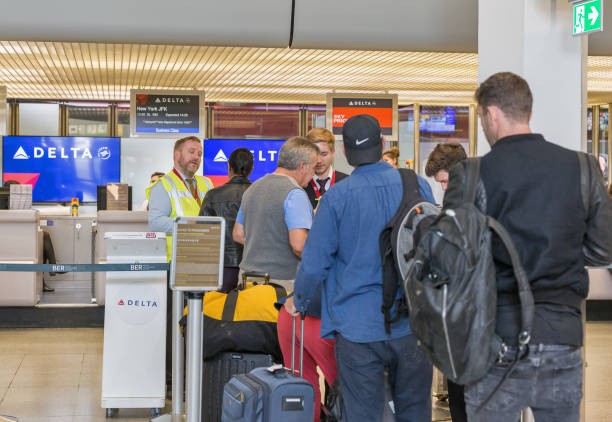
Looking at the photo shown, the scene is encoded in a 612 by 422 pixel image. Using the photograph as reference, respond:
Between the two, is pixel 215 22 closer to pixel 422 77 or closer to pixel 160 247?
pixel 160 247

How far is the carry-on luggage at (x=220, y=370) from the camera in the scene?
156 inches

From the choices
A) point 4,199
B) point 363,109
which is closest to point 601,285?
point 363,109

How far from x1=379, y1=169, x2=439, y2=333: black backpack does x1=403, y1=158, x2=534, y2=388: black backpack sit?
491 millimetres

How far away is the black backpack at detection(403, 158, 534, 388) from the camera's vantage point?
2.14 meters

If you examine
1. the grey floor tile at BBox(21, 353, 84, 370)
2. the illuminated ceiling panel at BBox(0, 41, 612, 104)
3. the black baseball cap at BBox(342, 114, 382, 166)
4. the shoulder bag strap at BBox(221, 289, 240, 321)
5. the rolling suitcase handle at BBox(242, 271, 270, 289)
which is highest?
the illuminated ceiling panel at BBox(0, 41, 612, 104)

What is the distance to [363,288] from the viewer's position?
111 inches

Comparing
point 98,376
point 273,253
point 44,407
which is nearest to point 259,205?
point 273,253

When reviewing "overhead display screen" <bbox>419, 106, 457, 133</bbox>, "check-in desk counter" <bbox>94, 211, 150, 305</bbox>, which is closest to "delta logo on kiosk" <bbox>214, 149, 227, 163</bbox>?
"overhead display screen" <bbox>419, 106, 457, 133</bbox>

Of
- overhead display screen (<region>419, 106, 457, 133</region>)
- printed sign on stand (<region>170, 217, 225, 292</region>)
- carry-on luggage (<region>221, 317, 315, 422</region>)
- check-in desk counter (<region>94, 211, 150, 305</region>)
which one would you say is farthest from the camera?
overhead display screen (<region>419, 106, 457, 133</region>)

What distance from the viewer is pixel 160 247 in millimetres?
4469

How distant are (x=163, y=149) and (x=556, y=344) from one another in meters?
11.6

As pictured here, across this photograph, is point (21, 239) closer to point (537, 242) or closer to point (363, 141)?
point (363, 141)

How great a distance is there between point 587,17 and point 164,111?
889cm

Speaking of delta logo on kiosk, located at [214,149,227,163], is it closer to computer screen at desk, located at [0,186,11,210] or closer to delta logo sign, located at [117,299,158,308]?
computer screen at desk, located at [0,186,11,210]
